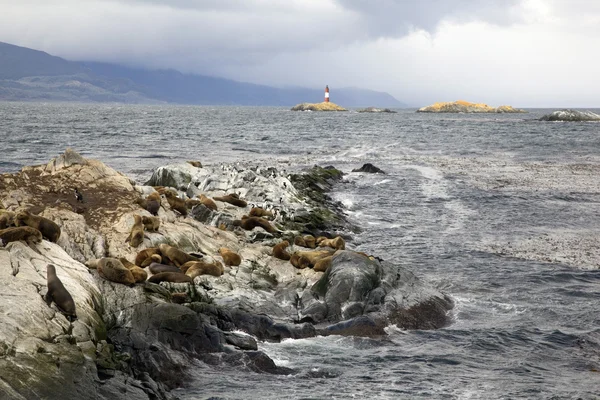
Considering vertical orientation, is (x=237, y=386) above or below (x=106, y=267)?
below

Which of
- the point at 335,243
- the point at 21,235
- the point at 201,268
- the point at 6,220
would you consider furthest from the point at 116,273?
the point at 335,243

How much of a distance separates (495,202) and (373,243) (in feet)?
34.7

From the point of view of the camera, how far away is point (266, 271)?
1670cm

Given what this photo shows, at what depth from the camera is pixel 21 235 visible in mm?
13125

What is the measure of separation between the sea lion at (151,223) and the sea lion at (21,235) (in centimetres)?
342

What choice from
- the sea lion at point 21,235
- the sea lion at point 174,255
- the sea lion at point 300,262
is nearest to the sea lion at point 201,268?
the sea lion at point 174,255

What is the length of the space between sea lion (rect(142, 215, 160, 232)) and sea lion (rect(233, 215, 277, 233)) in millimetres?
4047

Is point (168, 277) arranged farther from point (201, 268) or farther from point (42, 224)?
point (42, 224)

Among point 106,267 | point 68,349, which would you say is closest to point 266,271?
point 106,267

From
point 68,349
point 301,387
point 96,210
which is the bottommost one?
point 301,387

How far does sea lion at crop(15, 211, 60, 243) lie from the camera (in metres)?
14.0

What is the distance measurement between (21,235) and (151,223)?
4058 mm

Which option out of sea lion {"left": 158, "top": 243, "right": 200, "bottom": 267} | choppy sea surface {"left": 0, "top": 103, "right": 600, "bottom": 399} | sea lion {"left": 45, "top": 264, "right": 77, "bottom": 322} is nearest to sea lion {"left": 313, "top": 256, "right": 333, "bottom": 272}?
choppy sea surface {"left": 0, "top": 103, "right": 600, "bottom": 399}

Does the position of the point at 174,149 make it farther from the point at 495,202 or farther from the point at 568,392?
the point at 568,392
